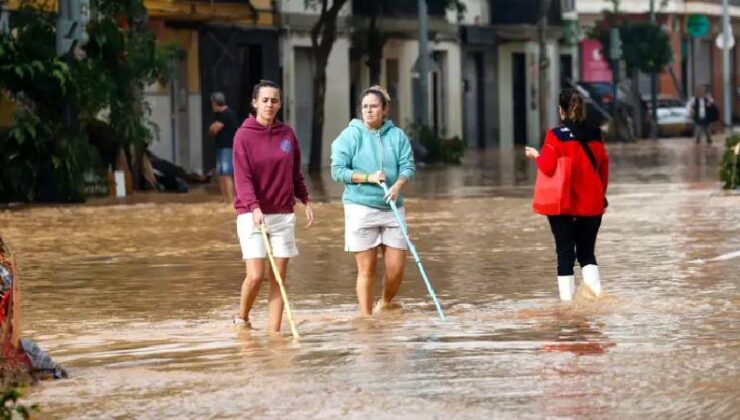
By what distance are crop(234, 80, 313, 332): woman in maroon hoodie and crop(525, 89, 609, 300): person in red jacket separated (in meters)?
1.99

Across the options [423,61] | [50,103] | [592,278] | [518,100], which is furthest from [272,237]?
[518,100]

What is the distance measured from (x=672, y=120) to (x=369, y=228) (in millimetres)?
59322

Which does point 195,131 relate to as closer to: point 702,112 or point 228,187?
point 228,187

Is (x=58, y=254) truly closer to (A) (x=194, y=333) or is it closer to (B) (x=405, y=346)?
(A) (x=194, y=333)

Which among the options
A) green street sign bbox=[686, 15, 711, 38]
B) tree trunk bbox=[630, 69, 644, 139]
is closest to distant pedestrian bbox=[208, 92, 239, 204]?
tree trunk bbox=[630, 69, 644, 139]

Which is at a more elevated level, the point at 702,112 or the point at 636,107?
the point at 702,112

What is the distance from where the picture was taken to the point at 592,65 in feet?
265

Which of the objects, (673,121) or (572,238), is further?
(673,121)

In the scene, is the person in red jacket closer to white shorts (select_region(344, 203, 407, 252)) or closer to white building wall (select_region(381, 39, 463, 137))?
white shorts (select_region(344, 203, 407, 252))

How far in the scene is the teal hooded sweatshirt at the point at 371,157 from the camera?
14047 millimetres

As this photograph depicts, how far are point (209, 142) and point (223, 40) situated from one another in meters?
2.71

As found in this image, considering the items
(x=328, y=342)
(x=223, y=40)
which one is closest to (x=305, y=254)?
(x=328, y=342)

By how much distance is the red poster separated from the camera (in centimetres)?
7981

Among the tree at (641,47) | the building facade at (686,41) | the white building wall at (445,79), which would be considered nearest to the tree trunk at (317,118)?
the white building wall at (445,79)
